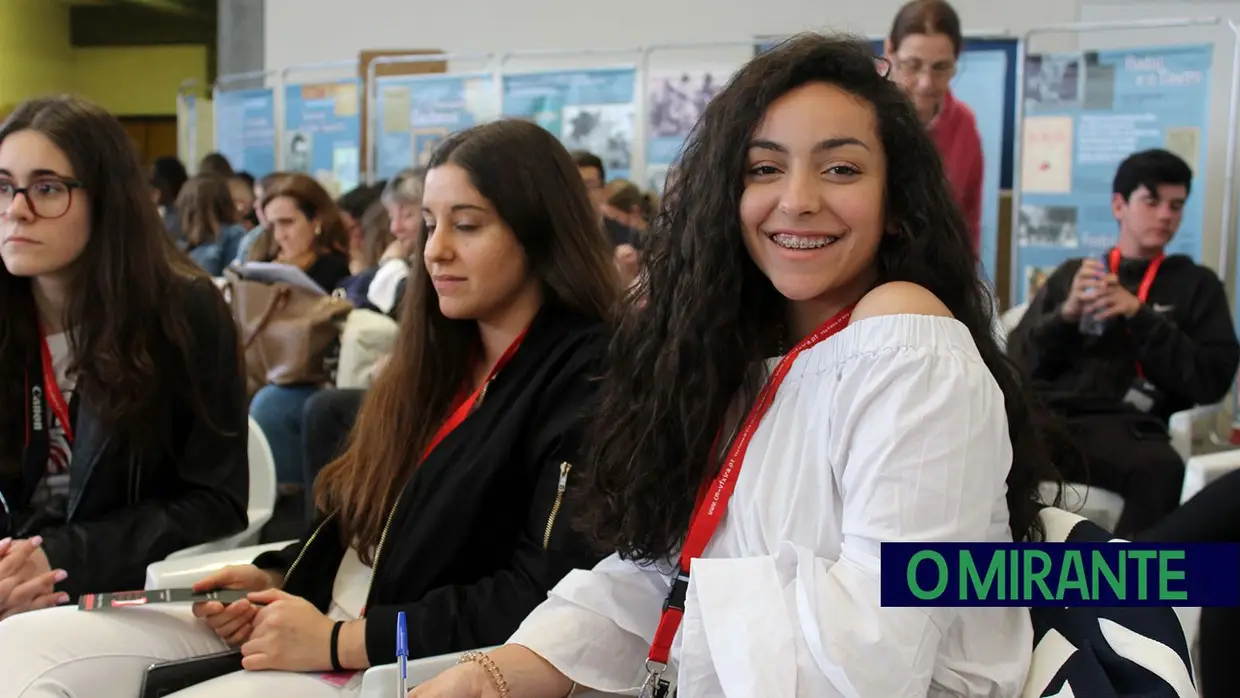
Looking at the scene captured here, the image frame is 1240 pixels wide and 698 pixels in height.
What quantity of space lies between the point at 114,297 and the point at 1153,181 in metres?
2.99

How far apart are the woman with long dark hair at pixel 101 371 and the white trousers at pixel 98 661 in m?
0.32

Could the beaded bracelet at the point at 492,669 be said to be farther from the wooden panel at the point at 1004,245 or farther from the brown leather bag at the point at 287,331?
the wooden panel at the point at 1004,245

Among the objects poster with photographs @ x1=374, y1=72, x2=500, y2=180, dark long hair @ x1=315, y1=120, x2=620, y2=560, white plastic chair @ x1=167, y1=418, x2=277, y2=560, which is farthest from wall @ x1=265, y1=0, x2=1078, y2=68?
dark long hair @ x1=315, y1=120, x2=620, y2=560

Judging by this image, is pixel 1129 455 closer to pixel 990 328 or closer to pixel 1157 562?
pixel 990 328

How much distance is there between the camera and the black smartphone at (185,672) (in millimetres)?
1535

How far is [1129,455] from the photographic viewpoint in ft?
9.74

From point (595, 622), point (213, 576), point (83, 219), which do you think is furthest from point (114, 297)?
point (595, 622)

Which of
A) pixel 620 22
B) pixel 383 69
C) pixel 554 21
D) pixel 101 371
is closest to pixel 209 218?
pixel 383 69

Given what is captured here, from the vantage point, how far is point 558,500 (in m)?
1.59

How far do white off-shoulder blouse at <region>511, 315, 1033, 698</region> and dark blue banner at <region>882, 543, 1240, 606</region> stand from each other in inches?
15.7

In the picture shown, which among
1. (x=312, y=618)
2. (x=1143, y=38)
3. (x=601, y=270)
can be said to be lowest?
(x=312, y=618)

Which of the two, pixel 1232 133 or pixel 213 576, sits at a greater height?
pixel 1232 133

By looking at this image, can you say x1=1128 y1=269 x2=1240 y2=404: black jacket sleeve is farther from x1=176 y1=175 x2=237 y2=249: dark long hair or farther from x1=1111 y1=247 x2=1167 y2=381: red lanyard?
x1=176 y1=175 x2=237 y2=249: dark long hair

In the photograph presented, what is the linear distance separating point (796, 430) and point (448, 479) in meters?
0.63
